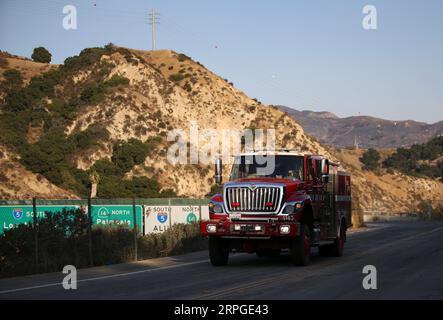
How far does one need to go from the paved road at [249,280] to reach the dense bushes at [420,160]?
403 ft

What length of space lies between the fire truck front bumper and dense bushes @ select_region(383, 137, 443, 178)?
410ft

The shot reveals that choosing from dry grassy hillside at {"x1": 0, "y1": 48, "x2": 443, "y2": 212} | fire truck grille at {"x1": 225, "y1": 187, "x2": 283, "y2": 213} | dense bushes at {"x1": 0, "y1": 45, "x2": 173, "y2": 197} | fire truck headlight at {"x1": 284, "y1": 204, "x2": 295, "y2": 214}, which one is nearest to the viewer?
fire truck headlight at {"x1": 284, "y1": 204, "x2": 295, "y2": 214}

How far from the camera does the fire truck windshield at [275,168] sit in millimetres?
20266

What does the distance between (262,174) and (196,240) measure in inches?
337

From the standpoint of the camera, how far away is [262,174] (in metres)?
20.4

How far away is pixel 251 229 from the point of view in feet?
62.0

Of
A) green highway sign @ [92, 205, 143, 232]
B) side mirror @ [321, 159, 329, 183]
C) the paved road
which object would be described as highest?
side mirror @ [321, 159, 329, 183]

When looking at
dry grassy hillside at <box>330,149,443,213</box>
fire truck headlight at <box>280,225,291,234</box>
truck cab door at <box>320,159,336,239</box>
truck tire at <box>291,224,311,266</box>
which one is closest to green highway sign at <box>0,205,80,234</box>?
truck cab door at <box>320,159,336,239</box>

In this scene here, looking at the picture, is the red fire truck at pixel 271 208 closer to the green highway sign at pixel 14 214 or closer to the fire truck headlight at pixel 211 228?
the fire truck headlight at pixel 211 228

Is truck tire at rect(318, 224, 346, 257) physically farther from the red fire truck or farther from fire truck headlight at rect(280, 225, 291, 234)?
fire truck headlight at rect(280, 225, 291, 234)

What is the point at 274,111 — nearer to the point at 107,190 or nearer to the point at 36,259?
the point at 107,190

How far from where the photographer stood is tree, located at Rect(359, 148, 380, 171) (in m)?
147

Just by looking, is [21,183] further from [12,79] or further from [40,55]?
[40,55]

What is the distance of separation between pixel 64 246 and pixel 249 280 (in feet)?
24.5
